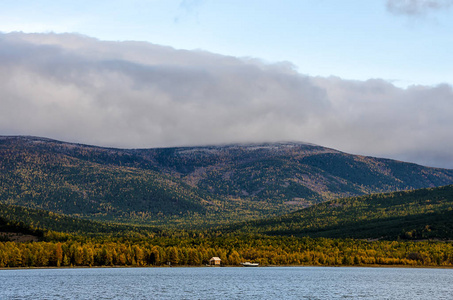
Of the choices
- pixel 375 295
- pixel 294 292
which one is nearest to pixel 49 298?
pixel 294 292

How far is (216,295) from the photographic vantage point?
579 ft

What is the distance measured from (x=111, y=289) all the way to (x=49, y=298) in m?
32.8

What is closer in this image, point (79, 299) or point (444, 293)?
point (79, 299)

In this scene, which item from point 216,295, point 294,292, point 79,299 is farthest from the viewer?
point 294,292

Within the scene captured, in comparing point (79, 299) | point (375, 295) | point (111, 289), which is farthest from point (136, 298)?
point (375, 295)

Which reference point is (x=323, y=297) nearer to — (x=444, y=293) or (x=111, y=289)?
(x=444, y=293)

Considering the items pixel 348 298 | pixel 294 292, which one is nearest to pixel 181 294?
pixel 294 292

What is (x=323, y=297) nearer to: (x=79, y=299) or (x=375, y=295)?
(x=375, y=295)

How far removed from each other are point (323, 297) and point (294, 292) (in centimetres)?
1642

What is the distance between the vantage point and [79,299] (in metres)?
164

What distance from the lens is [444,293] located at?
190 m

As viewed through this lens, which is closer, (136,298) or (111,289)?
(136,298)

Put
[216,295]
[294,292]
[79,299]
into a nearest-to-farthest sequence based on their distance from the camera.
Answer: [79,299] → [216,295] → [294,292]

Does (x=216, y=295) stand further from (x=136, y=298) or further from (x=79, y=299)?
(x=79, y=299)
